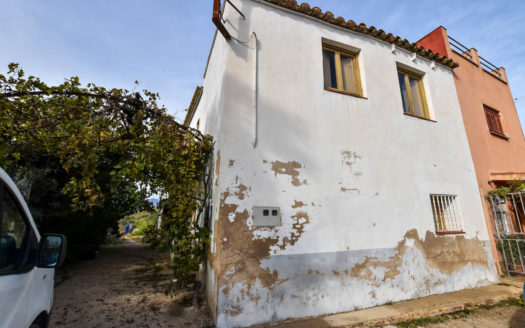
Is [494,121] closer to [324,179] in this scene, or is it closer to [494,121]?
[494,121]

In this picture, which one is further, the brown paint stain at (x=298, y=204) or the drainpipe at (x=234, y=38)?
the drainpipe at (x=234, y=38)

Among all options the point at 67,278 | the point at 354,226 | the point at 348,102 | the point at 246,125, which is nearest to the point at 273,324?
the point at 354,226

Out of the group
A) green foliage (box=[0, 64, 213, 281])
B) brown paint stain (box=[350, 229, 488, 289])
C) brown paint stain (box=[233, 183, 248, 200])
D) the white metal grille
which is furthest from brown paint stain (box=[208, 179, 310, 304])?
the white metal grille

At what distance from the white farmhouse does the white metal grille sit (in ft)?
0.09

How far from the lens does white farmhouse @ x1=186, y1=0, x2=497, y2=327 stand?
3.72 m

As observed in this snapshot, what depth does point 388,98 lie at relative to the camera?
563cm

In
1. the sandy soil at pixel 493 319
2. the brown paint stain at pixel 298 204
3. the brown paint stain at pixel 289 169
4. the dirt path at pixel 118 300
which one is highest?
the brown paint stain at pixel 289 169

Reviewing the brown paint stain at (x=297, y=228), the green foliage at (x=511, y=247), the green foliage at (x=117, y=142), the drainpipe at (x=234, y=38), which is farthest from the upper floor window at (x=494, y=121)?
the green foliage at (x=117, y=142)

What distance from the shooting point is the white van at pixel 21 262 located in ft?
5.07

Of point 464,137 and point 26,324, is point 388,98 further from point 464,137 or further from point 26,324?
point 26,324

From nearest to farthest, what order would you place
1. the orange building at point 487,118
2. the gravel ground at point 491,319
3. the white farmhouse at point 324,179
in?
1. the white farmhouse at point 324,179
2. the gravel ground at point 491,319
3. the orange building at point 487,118

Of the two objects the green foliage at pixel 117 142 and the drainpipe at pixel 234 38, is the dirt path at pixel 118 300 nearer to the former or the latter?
the green foliage at pixel 117 142

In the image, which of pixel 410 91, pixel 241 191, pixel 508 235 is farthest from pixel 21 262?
pixel 508 235

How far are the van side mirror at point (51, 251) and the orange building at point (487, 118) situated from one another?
903 cm
